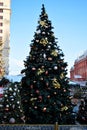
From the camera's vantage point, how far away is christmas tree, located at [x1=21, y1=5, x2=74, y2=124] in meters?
23.3

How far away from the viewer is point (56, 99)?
2356cm

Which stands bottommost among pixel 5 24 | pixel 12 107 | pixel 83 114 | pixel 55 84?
pixel 83 114

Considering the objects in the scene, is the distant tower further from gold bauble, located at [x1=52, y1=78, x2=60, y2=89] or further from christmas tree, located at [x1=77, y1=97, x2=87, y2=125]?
gold bauble, located at [x1=52, y1=78, x2=60, y2=89]

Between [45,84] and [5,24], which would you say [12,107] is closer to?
[45,84]

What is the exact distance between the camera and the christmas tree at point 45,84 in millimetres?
23281

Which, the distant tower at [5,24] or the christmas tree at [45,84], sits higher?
the distant tower at [5,24]

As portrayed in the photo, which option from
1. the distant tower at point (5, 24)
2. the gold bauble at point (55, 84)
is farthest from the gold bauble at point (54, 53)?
the distant tower at point (5, 24)

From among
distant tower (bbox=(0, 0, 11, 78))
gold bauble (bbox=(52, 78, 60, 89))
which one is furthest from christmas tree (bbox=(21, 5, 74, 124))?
distant tower (bbox=(0, 0, 11, 78))

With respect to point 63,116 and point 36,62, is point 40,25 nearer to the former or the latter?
point 36,62

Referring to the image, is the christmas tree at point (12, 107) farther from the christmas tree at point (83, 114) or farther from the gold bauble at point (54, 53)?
the christmas tree at point (83, 114)

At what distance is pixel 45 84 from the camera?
23.6 meters

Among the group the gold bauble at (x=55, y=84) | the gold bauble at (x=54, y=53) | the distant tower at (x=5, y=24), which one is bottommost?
the gold bauble at (x=55, y=84)

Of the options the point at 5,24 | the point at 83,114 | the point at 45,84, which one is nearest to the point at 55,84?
the point at 45,84

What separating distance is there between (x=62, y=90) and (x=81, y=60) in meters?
121
